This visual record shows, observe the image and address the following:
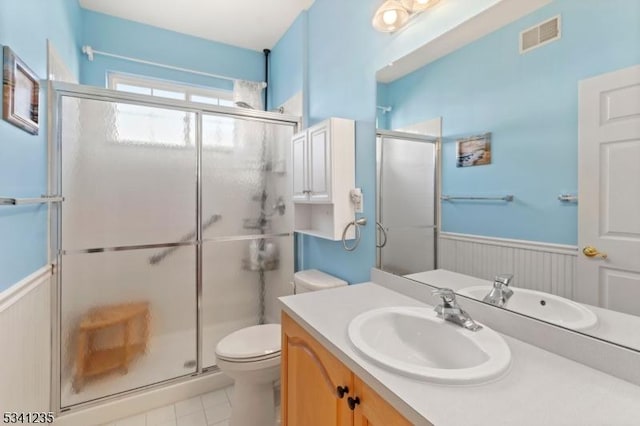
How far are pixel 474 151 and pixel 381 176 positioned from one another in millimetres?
525

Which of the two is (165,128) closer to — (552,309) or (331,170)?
(331,170)

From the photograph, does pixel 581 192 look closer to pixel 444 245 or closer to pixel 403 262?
pixel 444 245

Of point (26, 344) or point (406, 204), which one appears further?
point (406, 204)

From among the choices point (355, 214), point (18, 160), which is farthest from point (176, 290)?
point (355, 214)

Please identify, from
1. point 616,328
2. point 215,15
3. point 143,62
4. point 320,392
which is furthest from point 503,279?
point 143,62

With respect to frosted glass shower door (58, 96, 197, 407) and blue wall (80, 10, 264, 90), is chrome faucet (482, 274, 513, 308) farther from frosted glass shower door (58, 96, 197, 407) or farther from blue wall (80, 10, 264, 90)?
blue wall (80, 10, 264, 90)

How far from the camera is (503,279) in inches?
39.1

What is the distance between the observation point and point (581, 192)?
80cm

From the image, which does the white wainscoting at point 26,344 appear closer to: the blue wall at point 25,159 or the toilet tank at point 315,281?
the blue wall at point 25,159

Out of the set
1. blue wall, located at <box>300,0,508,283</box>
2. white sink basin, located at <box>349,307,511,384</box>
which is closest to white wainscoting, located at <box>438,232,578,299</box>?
white sink basin, located at <box>349,307,511,384</box>

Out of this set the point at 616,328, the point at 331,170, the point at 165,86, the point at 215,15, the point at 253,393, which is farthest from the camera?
the point at 165,86

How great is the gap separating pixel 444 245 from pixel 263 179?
142 centimetres

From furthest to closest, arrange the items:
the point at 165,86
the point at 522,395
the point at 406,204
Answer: the point at 165,86
the point at 406,204
the point at 522,395

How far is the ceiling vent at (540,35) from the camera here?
0.85 m
